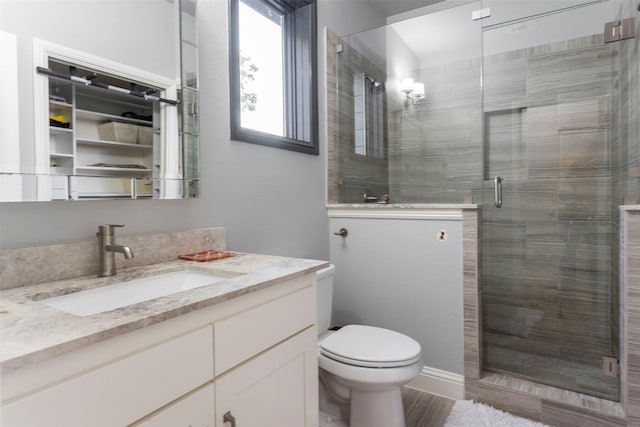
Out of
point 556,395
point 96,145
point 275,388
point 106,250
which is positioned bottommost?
point 556,395

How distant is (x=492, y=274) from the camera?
2.27 metres

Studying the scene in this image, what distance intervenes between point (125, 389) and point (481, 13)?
2.56 meters

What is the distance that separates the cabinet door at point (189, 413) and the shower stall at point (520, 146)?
1.61m

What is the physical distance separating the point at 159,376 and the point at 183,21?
127 centimetres

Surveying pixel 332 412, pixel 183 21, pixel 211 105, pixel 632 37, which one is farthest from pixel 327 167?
pixel 632 37

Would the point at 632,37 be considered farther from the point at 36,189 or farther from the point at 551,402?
the point at 36,189

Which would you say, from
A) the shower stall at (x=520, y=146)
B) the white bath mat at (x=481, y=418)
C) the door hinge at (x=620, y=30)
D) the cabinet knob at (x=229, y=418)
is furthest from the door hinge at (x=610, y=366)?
the cabinet knob at (x=229, y=418)

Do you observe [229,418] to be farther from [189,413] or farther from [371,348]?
[371,348]

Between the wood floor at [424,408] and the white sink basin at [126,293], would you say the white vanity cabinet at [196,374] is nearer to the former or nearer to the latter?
the white sink basin at [126,293]

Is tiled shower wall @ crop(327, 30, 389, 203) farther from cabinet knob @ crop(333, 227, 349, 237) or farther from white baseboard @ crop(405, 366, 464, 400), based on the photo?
white baseboard @ crop(405, 366, 464, 400)

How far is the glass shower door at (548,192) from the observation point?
2070 millimetres

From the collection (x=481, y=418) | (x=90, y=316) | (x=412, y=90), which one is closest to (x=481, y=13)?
(x=412, y=90)

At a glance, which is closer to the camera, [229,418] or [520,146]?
[229,418]

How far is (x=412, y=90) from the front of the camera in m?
2.60
